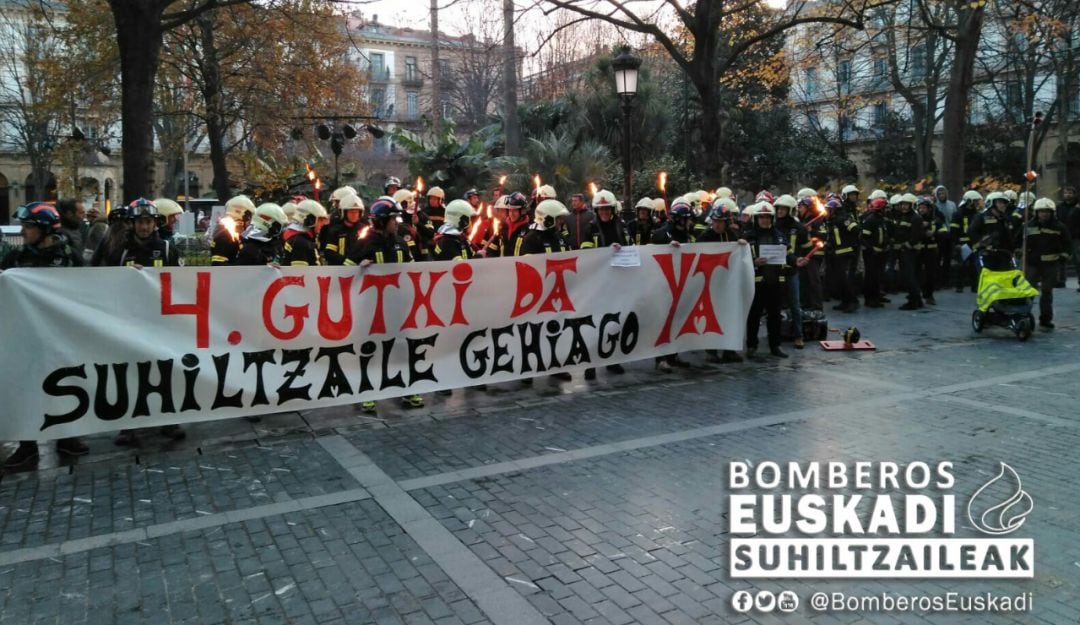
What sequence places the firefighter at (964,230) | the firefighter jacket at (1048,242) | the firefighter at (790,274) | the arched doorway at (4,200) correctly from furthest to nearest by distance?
the arched doorway at (4,200), the firefighter at (964,230), the firefighter jacket at (1048,242), the firefighter at (790,274)

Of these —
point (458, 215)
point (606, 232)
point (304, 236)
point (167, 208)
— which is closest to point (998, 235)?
point (606, 232)

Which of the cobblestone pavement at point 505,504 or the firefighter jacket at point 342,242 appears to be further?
the firefighter jacket at point 342,242

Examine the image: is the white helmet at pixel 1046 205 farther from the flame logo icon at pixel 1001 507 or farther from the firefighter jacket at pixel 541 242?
the flame logo icon at pixel 1001 507

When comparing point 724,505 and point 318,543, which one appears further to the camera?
point 724,505

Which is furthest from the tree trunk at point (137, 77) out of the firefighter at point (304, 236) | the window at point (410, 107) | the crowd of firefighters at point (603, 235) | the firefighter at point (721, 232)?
the window at point (410, 107)

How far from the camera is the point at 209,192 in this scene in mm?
62562

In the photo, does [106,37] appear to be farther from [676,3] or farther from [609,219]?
[609,219]

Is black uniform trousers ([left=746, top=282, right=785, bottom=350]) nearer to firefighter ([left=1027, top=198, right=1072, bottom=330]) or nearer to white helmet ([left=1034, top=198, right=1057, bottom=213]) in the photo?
firefighter ([left=1027, top=198, right=1072, bottom=330])

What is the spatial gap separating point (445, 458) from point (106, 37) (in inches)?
796

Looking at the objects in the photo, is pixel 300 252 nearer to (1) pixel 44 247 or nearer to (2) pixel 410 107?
(1) pixel 44 247

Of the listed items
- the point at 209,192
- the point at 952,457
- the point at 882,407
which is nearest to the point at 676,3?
the point at 882,407

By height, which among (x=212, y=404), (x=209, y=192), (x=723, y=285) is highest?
(x=209, y=192)

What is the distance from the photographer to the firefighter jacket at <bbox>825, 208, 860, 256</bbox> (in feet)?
50.5

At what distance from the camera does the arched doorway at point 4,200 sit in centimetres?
5506
